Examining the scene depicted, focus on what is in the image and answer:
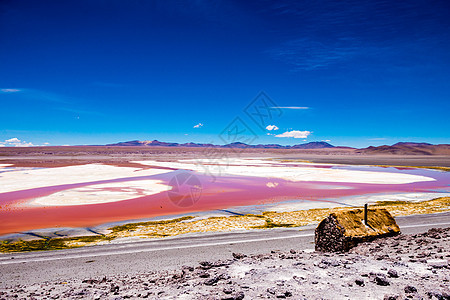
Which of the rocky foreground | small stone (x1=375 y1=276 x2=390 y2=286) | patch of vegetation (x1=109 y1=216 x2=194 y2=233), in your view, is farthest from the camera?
patch of vegetation (x1=109 y1=216 x2=194 y2=233)

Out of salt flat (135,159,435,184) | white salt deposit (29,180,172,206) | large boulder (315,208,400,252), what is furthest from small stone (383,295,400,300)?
salt flat (135,159,435,184)

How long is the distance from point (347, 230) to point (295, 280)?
13.2 feet

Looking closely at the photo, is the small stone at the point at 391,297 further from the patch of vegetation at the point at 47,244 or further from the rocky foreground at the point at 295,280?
the patch of vegetation at the point at 47,244

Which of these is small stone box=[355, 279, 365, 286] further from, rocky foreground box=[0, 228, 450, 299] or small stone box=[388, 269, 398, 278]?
small stone box=[388, 269, 398, 278]

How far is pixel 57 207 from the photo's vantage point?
66.5ft

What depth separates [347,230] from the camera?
9.39 meters

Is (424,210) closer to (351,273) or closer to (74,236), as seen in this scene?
(351,273)

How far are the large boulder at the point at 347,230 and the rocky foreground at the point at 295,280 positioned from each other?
0.54m

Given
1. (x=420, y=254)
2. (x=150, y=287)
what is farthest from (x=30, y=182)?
(x=420, y=254)

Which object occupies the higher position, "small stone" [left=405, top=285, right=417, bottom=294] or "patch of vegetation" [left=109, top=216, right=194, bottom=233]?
"small stone" [left=405, top=285, right=417, bottom=294]

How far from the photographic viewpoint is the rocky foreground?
5.61 metres

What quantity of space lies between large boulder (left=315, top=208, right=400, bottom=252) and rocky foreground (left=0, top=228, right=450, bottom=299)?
1.78 ft

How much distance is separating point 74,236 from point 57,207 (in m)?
8.13

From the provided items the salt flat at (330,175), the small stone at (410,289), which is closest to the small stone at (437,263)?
the small stone at (410,289)
